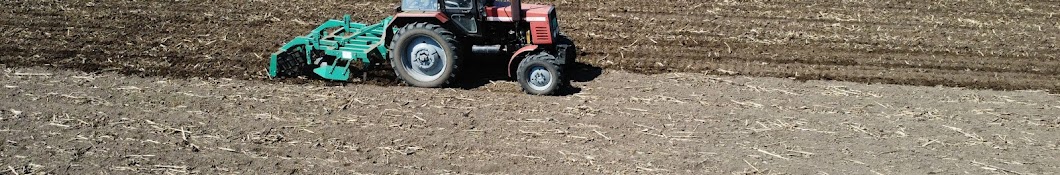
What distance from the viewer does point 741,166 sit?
28.0 ft

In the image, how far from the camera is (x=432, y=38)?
10555 millimetres

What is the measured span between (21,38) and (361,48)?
5.29m

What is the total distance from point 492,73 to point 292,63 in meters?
2.28

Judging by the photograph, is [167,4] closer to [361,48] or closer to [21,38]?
[21,38]

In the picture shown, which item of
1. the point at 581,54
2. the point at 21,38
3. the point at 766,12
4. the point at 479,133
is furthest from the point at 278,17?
the point at 766,12

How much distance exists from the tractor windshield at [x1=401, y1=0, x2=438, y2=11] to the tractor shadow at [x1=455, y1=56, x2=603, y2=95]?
0.73 meters

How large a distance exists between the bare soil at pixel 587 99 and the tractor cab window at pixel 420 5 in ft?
2.97

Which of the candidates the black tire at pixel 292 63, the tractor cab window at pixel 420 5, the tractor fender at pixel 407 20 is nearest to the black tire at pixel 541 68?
the tractor fender at pixel 407 20

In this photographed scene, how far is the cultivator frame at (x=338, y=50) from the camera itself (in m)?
11.0

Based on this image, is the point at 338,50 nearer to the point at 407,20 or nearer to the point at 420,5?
the point at 407,20

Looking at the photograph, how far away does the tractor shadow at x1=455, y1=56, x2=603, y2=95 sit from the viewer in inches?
432

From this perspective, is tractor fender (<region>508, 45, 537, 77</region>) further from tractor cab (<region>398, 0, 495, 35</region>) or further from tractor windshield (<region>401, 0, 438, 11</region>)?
tractor windshield (<region>401, 0, 438, 11</region>)

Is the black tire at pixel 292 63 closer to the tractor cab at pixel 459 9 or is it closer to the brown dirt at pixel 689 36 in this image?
the brown dirt at pixel 689 36

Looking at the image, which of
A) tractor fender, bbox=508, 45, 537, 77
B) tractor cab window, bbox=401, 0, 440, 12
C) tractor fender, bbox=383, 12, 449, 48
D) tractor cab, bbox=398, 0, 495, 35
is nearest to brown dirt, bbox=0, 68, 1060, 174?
tractor fender, bbox=508, 45, 537, 77
